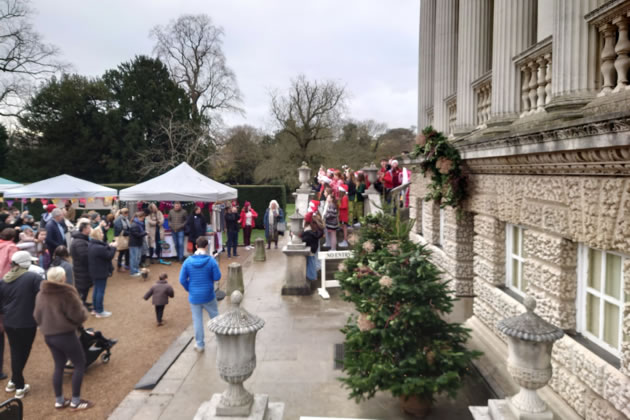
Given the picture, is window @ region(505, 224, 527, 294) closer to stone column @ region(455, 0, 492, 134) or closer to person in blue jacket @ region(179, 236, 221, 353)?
stone column @ region(455, 0, 492, 134)

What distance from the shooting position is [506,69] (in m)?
6.29

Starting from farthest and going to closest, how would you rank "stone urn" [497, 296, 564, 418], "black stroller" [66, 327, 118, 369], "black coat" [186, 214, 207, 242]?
"black coat" [186, 214, 207, 242] < "black stroller" [66, 327, 118, 369] < "stone urn" [497, 296, 564, 418]

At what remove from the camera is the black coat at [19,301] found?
577 cm

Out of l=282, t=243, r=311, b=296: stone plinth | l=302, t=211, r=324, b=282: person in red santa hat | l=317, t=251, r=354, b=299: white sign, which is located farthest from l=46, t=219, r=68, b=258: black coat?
l=317, t=251, r=354, b=299: white sign

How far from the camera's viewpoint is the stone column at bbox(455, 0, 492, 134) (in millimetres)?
7867

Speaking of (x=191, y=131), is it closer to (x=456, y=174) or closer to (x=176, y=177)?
→ (x=176, y=177)

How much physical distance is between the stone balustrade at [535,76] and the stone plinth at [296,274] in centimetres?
630

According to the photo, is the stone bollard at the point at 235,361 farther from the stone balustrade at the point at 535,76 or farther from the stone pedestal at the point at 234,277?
the stone pedestal at the point at 234,277

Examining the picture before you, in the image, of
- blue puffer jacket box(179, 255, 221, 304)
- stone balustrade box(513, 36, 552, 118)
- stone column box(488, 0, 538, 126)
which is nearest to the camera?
stone balustrade box(513, 36, 552, 118)

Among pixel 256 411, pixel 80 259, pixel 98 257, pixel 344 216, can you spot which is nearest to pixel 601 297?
pixel 256 411

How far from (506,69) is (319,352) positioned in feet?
17.1

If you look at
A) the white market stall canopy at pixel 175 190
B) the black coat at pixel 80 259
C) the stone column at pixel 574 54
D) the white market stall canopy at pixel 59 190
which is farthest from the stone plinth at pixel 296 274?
the white market stall canopy at pixel 59 190

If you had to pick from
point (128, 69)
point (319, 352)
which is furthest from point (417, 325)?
point (128, 69)

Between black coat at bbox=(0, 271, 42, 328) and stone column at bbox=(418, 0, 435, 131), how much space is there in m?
9.86
